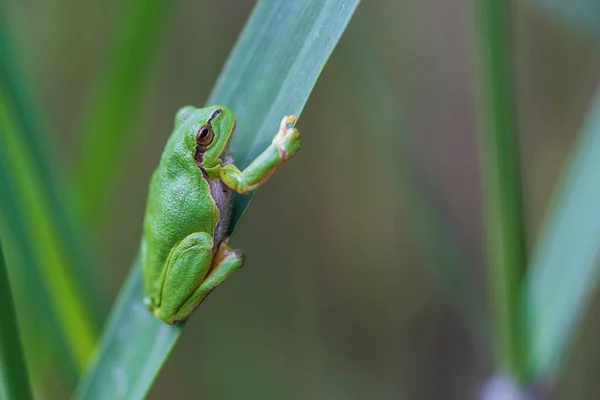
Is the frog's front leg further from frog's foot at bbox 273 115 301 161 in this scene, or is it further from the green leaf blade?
the green leaf blade

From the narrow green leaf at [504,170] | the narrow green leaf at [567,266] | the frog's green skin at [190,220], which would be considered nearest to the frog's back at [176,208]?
the frog's green skin at [190,220]

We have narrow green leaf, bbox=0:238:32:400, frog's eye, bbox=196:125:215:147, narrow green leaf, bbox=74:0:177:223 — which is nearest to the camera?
narrow green leaf, bbox=0:238:32:400

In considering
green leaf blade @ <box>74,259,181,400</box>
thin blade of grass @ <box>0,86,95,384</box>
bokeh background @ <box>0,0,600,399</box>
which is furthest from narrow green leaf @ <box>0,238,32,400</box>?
bokeh background @ <box>0,0,600,399</box>

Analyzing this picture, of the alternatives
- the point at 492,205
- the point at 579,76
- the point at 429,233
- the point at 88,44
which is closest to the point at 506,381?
the point at 492,205

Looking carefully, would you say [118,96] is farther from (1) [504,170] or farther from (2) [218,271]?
(1) [504,170]

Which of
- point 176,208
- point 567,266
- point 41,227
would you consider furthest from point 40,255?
point 567,266

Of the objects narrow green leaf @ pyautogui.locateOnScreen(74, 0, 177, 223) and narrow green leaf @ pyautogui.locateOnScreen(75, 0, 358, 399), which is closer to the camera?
narrow green leaf @ pyautogui.locateOnScreen(75, 0, 358, 399)
